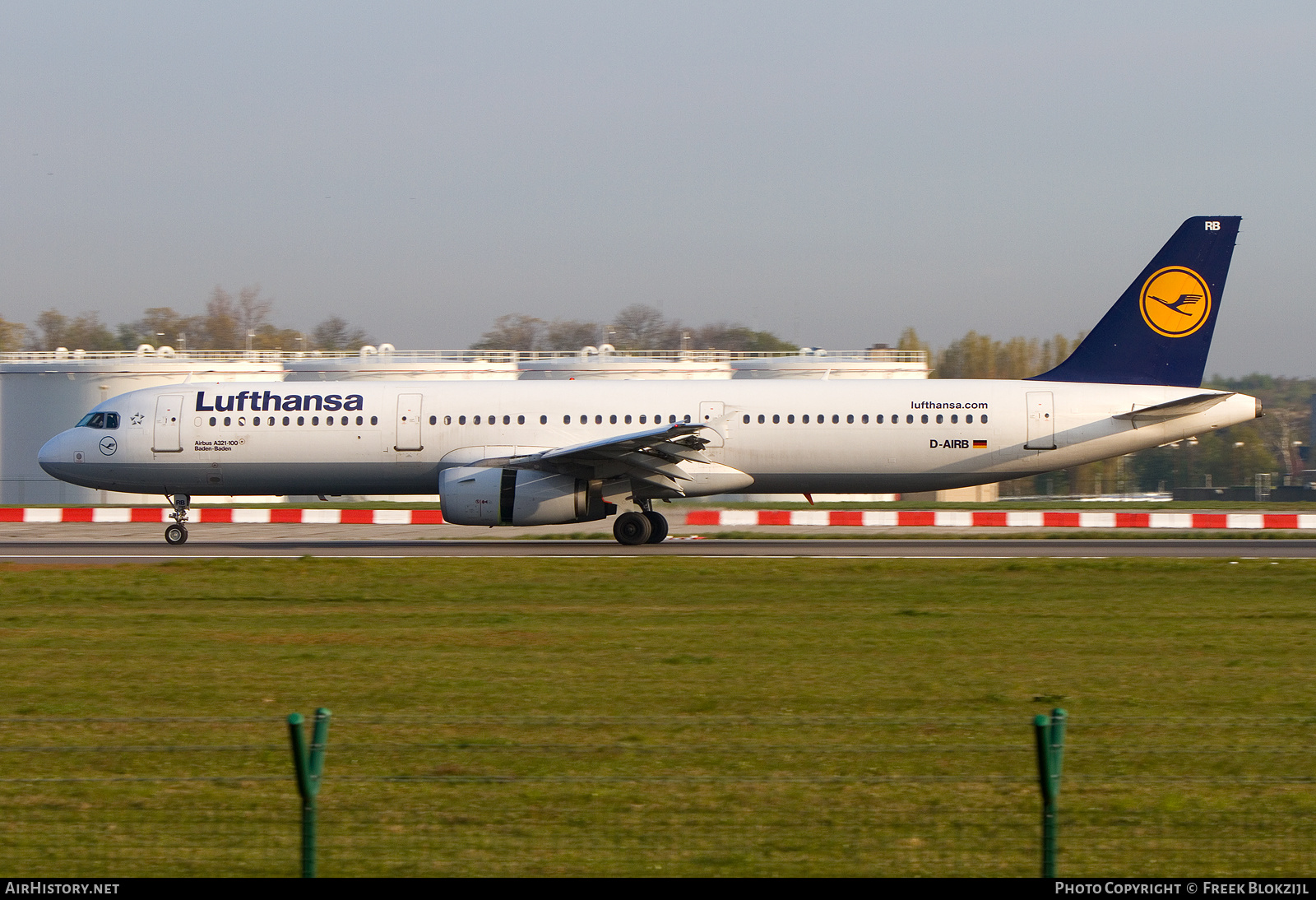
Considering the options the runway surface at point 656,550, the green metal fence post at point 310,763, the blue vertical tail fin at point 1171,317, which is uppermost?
the blue vertical tail fin at point 1171,317

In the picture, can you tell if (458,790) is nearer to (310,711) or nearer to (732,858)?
(732,858)

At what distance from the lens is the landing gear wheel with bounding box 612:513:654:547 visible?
1122 inches

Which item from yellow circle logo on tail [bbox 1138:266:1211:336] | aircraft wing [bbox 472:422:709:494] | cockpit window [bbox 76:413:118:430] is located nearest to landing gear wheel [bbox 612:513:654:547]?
aircraft wing [bbox 472:422:709:494]

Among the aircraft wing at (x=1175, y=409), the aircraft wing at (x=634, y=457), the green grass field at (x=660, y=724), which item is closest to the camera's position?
the green grass field at (x=660, y=724)

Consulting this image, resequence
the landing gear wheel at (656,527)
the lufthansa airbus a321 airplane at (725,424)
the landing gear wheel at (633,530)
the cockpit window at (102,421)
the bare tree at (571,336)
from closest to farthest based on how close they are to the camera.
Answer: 1. the landing gear wheel at (633,530)
2. the landing gear wheel at (656,527)
3. the lufthansa airbus a321 airplane at (725,424)
4. the cockpit window at (102,421)
5. the bare tree at (571,336)

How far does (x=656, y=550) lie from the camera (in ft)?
90.5

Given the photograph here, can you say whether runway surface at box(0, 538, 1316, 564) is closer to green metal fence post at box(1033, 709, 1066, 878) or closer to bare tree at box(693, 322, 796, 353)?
green metal fence post at box(1033, 709, 1066, 878)

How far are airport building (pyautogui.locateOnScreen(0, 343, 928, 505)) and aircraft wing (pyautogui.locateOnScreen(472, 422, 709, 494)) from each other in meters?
24.7

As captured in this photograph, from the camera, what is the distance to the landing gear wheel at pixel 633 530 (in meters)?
28.5

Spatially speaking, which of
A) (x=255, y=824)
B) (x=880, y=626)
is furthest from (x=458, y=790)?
(x=880, y=626)

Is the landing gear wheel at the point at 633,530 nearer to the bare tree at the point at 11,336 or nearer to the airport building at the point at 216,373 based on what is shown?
the airport building at the point at 216,373

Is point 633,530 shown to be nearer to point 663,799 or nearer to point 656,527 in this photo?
point 656,527

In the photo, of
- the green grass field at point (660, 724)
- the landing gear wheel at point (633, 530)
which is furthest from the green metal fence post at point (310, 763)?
the landing gear wheel at point (633, 530)

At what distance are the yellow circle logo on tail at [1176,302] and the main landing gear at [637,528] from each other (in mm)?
12246
